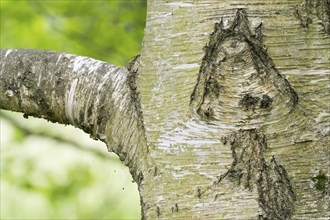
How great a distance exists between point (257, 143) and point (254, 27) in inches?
8.4

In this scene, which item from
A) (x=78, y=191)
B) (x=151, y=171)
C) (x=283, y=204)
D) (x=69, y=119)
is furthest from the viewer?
(x=78, y=191)

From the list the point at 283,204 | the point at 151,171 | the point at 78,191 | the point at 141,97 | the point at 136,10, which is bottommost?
the point at 283,204

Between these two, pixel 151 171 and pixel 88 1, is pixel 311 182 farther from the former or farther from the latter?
pixel 88 1

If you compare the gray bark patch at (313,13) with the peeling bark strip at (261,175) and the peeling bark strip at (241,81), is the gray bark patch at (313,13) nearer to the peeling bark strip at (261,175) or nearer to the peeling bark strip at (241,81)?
the peeling bark strip at (241,81)

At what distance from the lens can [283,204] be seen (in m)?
1.40

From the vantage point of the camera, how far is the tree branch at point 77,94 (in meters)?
1.66

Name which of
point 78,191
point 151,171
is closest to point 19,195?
point 78,191

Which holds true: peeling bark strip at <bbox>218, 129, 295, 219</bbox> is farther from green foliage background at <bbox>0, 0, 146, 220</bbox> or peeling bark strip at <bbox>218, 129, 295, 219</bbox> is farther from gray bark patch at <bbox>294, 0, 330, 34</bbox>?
green foliage background at <bbox>0, 0, 146, 220</bbox>

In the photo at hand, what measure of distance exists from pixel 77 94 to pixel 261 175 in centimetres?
59

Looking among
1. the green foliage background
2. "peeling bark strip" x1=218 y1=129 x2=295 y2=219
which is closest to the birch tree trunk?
"peeling bark strip" x1=218 y1=129 x2=295 y2=219

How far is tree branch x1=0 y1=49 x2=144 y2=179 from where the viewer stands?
5.44ft

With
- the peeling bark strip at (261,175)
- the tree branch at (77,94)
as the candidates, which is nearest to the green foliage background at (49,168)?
the tree branch at (77,94)

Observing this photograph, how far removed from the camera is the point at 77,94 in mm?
1825

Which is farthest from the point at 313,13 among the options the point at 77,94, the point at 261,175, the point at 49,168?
the point at 49,168
